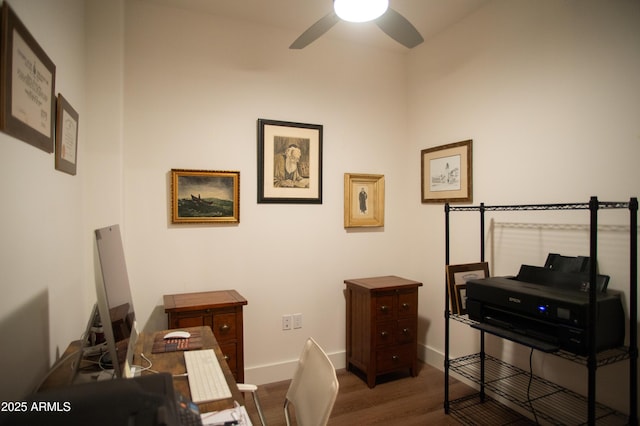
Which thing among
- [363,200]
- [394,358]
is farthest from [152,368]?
[363,200]

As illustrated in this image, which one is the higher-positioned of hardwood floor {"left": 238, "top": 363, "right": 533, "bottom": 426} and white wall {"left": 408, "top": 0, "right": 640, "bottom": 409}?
white wall {"left": 408, "top": 0, "right": 640, "bottom": 409}

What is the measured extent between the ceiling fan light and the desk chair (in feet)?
5.24

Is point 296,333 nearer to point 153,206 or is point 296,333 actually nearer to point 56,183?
point 153,206

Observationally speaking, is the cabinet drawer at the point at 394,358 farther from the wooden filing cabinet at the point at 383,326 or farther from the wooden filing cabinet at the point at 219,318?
the wooden filing cabinet at the point at 219,318

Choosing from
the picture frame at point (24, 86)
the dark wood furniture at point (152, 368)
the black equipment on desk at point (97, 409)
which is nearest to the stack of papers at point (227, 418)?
the dark wood furniture at point (152, 368)

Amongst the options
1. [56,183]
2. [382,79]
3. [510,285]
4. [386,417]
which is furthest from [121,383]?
[382,79]

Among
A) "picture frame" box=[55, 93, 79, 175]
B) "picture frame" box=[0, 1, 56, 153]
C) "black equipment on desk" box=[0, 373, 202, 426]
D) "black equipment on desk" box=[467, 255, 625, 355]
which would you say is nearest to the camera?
"black equipment on desk" box=[0, 373, 202, 426]

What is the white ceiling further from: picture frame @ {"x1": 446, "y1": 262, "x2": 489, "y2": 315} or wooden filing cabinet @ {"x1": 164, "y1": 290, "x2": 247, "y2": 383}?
wooden filing cabinet @ {"x1": 164, "y1": 290, "x2": 247, "y2": 383}

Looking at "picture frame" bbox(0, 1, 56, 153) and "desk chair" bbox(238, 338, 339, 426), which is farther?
"desk chair" bbox(238, 338, 339, 426)

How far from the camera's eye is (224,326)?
2.29m

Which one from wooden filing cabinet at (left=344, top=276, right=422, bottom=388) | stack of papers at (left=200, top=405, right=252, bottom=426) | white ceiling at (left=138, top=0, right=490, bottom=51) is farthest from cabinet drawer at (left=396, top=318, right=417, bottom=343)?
white ceiling at (left=138, top=0, right=490, bottom=51)

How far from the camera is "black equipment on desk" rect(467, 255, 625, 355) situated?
1.66 metres

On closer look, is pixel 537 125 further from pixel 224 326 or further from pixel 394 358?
pixel 224 326

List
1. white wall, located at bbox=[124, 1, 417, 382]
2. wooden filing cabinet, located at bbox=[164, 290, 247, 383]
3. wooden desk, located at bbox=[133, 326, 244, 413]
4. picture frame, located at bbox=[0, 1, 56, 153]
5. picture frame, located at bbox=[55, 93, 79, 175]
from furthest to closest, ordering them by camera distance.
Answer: white wall, located at bbox=[124, 1, 417, 382], wooden filing cabinet, located at bbox=[164, 290, 247, 383], picture frame, located at bbox=[55, 93, 79, 175], wooden desk, located at bbox=[133, 326, 244, 413], picture frame, located at bbox=[0, 1, 56, 153]
